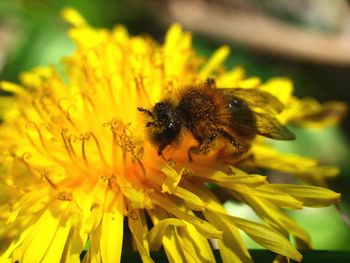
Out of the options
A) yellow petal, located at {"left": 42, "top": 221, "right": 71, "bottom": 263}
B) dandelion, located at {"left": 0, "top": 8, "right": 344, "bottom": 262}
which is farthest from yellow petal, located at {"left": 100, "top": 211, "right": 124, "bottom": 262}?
yellow petal, located at {"left": 42, "top": 221, "right": 71, "bottom": 263}

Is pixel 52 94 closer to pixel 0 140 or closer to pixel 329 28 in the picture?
pixel 0 140

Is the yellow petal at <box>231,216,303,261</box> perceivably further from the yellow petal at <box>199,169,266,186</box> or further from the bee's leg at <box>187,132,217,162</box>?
the bee's leg at <box>187,132,217,162</box>

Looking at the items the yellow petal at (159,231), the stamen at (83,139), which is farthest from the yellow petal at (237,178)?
the stamen at (83,139)

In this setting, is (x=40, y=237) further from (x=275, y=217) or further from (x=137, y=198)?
(x=275, y=217)

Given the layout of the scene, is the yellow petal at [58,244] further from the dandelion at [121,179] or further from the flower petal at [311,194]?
the flower petal at [311,194]

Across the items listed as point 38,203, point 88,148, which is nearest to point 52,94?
point 88,148

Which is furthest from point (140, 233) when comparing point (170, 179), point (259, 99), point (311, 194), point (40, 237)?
point (259, 99)
